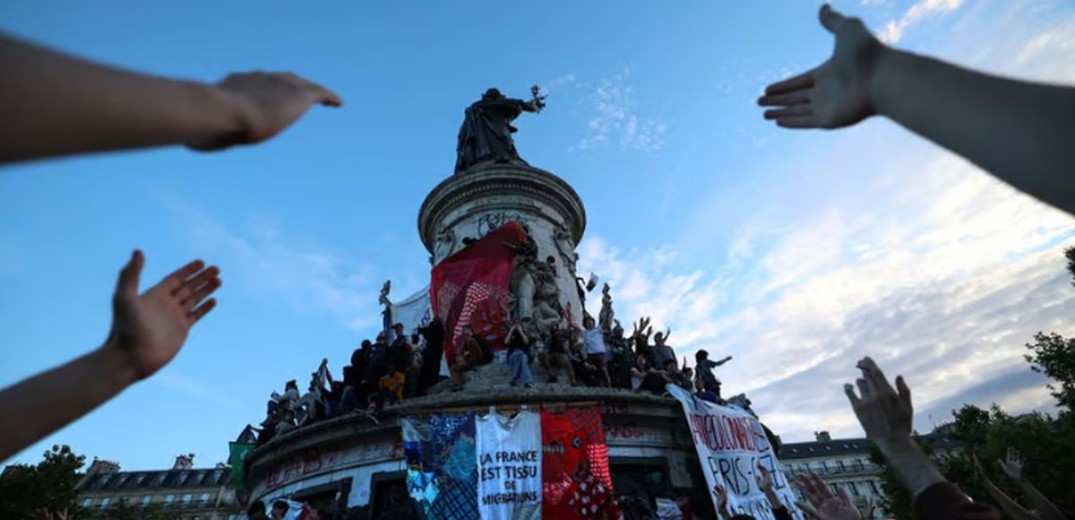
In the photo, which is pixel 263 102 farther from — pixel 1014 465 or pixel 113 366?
pixel 1014 465

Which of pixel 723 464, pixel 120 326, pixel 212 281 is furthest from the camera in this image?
pixel 723 464

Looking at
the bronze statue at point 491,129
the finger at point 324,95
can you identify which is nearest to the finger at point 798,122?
the finger at point 324,95

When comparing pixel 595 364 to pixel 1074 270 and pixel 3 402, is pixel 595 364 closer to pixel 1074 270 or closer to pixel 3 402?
pixel 3 402

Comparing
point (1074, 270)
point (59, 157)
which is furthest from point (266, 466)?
point (1074, 270)

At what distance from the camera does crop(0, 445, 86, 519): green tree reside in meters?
27.0

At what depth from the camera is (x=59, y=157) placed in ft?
3.48

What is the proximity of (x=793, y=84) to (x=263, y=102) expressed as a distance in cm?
194

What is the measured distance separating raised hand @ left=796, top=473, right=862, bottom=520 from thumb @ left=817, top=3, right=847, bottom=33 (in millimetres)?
3073

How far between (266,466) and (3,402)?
36.5 feet

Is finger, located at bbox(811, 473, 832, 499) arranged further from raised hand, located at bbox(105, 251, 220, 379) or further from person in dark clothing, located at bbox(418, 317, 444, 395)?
person in dark clothing, located at bbox(418, 317, 444, 395)

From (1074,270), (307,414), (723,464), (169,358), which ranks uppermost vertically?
(1074,270)

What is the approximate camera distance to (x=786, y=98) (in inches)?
83.4

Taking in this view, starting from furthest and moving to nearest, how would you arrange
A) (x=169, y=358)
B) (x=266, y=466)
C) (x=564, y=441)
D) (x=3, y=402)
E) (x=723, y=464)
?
(x=266, y=466) → (x=723, y=464) → (x=564, y=441) → (x=169, y=358) → (x=3, y=402)

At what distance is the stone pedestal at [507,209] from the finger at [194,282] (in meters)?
13.0
